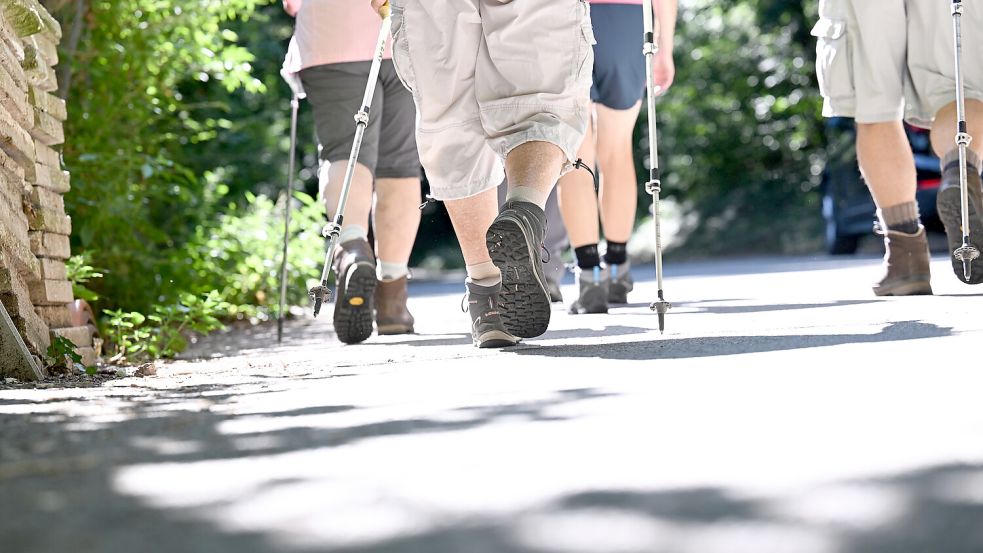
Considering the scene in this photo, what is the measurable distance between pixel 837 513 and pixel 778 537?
5.7 inches

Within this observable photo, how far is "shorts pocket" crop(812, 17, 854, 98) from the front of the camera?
5879mm

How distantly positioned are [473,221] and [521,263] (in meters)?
0.68

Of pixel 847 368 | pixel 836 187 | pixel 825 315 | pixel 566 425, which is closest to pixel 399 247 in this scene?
pixel 825 315

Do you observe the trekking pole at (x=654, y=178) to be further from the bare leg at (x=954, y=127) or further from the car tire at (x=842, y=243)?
the car tire at (x=842, y=243)

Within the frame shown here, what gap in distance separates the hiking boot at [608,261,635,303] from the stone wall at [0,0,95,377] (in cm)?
269

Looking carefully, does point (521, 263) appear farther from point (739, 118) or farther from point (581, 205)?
point (739, 118)

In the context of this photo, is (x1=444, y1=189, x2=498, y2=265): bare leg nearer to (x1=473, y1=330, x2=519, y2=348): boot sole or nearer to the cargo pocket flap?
(x1=473, y1=330, x2=519, y2=348): boot sole

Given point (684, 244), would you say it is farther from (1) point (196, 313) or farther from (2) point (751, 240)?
(1) point (196, 313)

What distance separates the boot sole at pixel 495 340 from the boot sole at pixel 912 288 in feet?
6.61

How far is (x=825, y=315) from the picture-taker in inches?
195

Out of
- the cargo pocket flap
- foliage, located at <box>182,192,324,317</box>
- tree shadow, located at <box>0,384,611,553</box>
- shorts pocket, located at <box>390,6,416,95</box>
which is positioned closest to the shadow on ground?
tree shadow, located at <box>0,384,611,553</box>

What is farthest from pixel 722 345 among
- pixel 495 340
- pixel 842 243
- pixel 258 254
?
pixel 842 243

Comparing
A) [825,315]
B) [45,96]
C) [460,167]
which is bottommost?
[825,315]

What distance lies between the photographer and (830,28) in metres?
5.93
